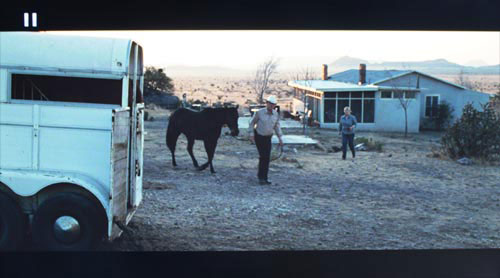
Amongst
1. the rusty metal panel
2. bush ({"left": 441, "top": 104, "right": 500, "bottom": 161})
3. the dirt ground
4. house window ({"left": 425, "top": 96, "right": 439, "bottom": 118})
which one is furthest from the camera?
house window ({"left": 425, "top": 96, "right": 439, "bottom": 118})

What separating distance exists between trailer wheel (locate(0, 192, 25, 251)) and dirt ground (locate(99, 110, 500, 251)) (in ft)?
2.61

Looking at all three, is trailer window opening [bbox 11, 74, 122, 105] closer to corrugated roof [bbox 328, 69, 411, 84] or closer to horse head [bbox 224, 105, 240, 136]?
horse head [bbox 224, 105, 240, 136]

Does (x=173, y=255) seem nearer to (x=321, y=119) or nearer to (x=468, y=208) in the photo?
(x=468, y=208)

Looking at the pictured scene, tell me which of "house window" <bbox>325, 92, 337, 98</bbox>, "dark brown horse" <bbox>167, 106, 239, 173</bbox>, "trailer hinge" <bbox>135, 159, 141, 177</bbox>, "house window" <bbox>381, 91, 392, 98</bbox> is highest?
"house window" <bbox>381, 91, 392, 98</bbox>

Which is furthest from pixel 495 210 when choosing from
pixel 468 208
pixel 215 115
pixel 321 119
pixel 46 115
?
pixel 321 119

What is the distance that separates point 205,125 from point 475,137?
283 inches

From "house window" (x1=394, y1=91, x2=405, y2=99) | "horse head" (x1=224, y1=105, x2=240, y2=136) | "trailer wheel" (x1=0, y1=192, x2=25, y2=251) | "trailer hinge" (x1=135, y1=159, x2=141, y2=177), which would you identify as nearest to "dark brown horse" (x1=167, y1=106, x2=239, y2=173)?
"horse head" (x1=224, y1=105, x2=240, y2=136)

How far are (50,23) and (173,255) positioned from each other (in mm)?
2953

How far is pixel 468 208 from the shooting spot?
9.84 meters

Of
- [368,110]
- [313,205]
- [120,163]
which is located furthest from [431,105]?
[120,163]

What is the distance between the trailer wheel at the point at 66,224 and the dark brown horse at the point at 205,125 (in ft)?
19.2

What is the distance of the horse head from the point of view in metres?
11.7

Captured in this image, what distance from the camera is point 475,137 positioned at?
50.2 feet

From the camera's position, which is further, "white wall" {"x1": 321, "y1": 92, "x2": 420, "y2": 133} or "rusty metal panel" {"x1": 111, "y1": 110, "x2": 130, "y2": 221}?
"white wall" {"x1": 321, "y1": 92, "x2": 420, "y2": 133}
